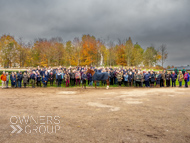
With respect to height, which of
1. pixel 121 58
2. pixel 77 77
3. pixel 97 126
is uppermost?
pixel 121 58

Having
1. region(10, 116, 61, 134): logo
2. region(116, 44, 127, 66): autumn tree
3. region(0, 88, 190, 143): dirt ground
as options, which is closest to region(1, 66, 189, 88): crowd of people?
region(0, 88, 190, 143): dirt ground

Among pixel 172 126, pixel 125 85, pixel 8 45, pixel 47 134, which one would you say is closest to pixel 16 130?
pixel 47 134

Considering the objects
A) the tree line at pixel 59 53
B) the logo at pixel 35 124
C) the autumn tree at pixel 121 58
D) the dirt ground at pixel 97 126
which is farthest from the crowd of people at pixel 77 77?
the autumn tree at pixel 121 58

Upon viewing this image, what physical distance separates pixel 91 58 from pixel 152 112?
3939cm

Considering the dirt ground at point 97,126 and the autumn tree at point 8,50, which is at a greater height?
the autumn tree at point 8,50

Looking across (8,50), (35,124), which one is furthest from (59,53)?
(35,124)

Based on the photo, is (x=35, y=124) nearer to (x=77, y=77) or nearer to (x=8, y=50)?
(x=77, y=77)

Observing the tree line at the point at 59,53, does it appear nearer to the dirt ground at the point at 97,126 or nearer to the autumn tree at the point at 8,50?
the autumn tree at the point at 8,50

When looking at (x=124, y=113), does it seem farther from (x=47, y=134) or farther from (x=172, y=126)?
(x=47, y=134)

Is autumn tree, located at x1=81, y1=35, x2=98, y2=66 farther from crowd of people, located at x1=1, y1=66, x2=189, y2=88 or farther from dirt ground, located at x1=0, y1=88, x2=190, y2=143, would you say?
dirt ground, located at x1=0, y1=88, x2=190, y2=143

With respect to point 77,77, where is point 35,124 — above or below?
below

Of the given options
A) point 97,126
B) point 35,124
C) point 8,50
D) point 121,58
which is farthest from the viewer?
point 121,58

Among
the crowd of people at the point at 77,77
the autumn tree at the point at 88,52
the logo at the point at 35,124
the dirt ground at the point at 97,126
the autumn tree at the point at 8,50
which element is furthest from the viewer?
the autumn tree at the point at 88,52

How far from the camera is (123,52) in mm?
54844
